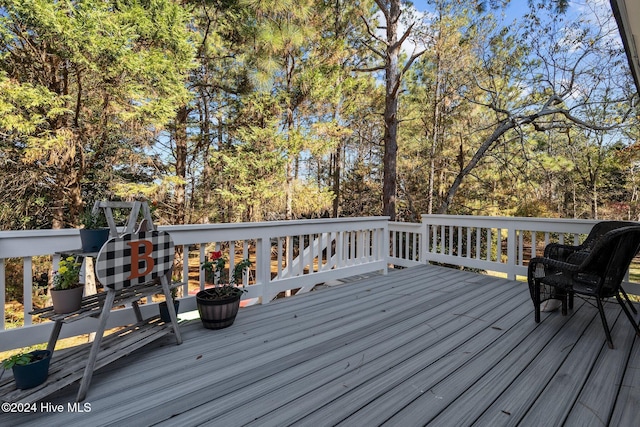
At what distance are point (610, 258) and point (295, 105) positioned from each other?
8852 millimetres

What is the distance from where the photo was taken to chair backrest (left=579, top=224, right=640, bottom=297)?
2.04 m

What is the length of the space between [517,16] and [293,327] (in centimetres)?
905

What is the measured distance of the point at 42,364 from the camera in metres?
1.46

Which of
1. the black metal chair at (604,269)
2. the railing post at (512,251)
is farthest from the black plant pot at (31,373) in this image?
the railing post at (512,251)

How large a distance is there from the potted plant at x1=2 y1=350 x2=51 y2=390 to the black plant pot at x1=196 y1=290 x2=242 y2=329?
96 cm

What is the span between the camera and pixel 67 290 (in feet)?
5.55

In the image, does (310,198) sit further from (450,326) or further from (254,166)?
(450,326)

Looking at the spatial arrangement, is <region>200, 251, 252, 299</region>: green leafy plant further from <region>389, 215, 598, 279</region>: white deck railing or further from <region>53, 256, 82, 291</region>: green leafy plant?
<region>389, 215, 598, 279</region>: white deck railing

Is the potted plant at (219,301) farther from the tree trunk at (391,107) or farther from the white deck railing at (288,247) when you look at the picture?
the tree trunk at (391,107)

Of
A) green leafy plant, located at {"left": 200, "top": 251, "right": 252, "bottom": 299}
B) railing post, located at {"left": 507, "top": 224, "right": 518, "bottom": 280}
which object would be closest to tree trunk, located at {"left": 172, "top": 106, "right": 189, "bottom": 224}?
green leafy plant, located at {"left": 200, "top": 251, "right": 252, "bottom": 299}

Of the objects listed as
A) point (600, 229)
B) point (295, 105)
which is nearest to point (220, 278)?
point (600, 229)

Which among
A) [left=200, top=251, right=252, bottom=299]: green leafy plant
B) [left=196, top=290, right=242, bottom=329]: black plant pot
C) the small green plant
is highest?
the small green plant

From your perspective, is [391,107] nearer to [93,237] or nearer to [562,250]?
[562,250]

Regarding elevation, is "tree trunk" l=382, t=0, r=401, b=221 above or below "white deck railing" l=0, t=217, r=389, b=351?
above
